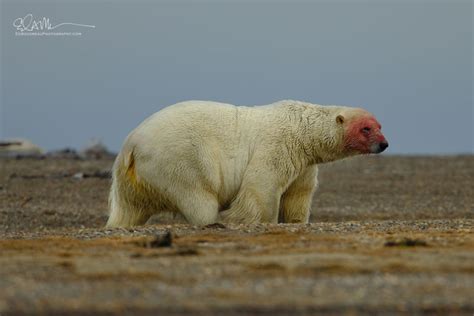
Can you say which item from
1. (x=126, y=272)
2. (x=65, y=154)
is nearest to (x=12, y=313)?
(x=126, y=272)

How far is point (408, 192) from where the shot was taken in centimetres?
3127

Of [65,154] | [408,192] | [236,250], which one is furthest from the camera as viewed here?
[65,154]

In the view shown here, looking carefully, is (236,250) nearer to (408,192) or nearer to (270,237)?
(270,237)

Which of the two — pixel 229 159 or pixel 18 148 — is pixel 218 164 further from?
pixel 18 148

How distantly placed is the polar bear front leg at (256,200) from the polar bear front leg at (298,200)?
0.78 m

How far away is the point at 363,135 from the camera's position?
61.2 ft

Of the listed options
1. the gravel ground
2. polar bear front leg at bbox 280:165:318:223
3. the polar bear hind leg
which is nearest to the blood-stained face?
polar bear front leg at bbox 280:165:318:223

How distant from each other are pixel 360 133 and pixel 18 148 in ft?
96.3

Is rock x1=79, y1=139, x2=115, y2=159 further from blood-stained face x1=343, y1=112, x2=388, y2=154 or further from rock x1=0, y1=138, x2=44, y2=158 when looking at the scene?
blood-stained face x1=343, y1=112, x2=388, y2=154

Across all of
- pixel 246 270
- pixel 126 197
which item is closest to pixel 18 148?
pixel 126 197

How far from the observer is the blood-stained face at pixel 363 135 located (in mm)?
18594

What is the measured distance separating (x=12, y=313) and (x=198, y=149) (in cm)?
826

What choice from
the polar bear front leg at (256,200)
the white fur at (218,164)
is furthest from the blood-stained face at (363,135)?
the polar bear front leg at (256,200)

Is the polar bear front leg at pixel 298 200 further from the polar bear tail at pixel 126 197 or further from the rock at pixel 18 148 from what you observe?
the rock at pixel 18 148
